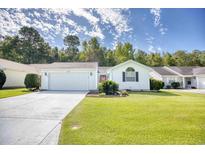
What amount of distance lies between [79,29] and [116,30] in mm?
1680

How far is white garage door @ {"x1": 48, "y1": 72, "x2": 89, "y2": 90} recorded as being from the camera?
1431 centimetres

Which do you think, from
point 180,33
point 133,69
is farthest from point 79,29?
point 133,69

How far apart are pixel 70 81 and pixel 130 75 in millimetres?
5305

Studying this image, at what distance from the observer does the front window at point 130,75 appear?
15679 millimetres

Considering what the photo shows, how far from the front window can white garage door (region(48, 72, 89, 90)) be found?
Answer: 3681 mm

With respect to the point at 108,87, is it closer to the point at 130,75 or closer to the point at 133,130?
the point at 130,75

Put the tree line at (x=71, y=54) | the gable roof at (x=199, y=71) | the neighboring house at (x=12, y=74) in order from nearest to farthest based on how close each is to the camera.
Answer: the neighboring house at (x=12, y=74) < the gable roof at (x=199, y=71) < the tree line at (x=71, y=54)

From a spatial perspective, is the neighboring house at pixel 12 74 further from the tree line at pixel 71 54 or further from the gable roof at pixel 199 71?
the gable roof at pixel 199 71

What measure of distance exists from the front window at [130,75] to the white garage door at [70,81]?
3.68m

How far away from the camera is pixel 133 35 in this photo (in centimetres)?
765

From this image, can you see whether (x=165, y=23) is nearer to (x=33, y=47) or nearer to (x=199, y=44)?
(x=199, y=44)

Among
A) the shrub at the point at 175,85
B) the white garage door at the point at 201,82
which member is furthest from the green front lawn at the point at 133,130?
the shrub at the point at 175,85
